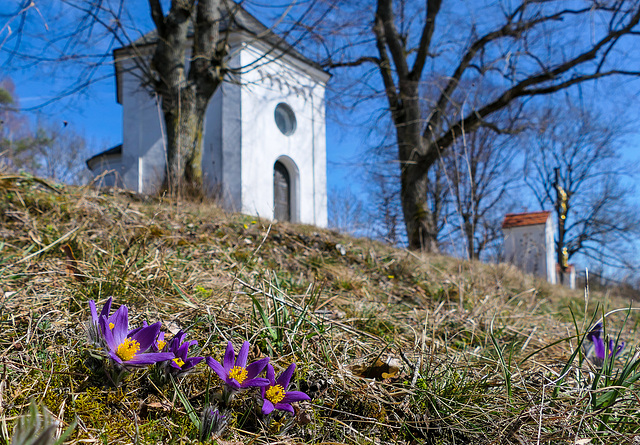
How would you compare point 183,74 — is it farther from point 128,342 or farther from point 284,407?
point 284,407

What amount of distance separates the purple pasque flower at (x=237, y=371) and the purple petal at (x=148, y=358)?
10 centimetres

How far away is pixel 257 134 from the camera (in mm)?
13211

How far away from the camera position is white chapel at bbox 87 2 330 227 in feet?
41.4

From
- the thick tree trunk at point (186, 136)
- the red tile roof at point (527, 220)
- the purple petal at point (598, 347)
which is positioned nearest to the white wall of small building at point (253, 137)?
the thick tree trunk at point (186, 136)

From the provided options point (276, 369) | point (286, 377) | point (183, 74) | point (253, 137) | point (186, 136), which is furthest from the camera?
point (253, 137)

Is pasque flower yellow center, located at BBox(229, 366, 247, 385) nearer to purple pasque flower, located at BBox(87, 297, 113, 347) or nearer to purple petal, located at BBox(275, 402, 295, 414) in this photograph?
purple petal, located at BBox(275, 402, 295, 414)

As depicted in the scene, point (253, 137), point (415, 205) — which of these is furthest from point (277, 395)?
point (253, 137)

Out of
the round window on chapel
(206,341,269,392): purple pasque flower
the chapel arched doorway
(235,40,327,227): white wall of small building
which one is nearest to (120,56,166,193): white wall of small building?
(235,40,327,227): white wall of small building

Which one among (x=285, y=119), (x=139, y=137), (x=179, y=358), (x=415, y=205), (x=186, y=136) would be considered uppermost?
(x=285, y=119)

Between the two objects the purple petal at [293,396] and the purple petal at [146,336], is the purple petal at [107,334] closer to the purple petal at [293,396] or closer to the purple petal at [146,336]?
the purple petal at [146,336]

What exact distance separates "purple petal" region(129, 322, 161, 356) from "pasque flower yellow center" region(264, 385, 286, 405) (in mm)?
318

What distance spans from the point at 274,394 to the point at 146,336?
1.16ft

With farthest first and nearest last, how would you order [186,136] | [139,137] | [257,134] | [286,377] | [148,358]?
1. [139,137]
2. [257,134]
3. [186,136]
4. [286,377]
5. [148,358]

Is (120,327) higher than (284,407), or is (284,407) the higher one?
(120,327)
